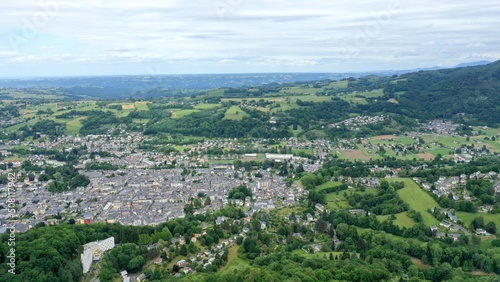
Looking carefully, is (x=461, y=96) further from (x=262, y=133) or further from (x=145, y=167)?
(x=145, y=167)

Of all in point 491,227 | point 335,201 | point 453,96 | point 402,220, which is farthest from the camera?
point 453,96

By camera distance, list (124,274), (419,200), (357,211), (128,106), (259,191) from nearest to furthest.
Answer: (124,274) < (357,211) < (419,200) < (259,191) < (128,106)

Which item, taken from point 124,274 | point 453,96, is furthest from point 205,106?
point 124,274

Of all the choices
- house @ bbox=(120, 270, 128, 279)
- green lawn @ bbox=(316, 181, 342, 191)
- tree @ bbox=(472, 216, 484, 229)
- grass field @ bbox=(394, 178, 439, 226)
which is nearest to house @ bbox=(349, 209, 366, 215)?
grass field @ bbox=(394, 178, 439, 226)

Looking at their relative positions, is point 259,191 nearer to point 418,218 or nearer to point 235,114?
point 418,218

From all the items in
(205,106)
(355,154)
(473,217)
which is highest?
(205,106)

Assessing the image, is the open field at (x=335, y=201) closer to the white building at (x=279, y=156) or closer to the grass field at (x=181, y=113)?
the white building at (x=279, y=156)

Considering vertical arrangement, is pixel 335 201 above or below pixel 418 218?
below
